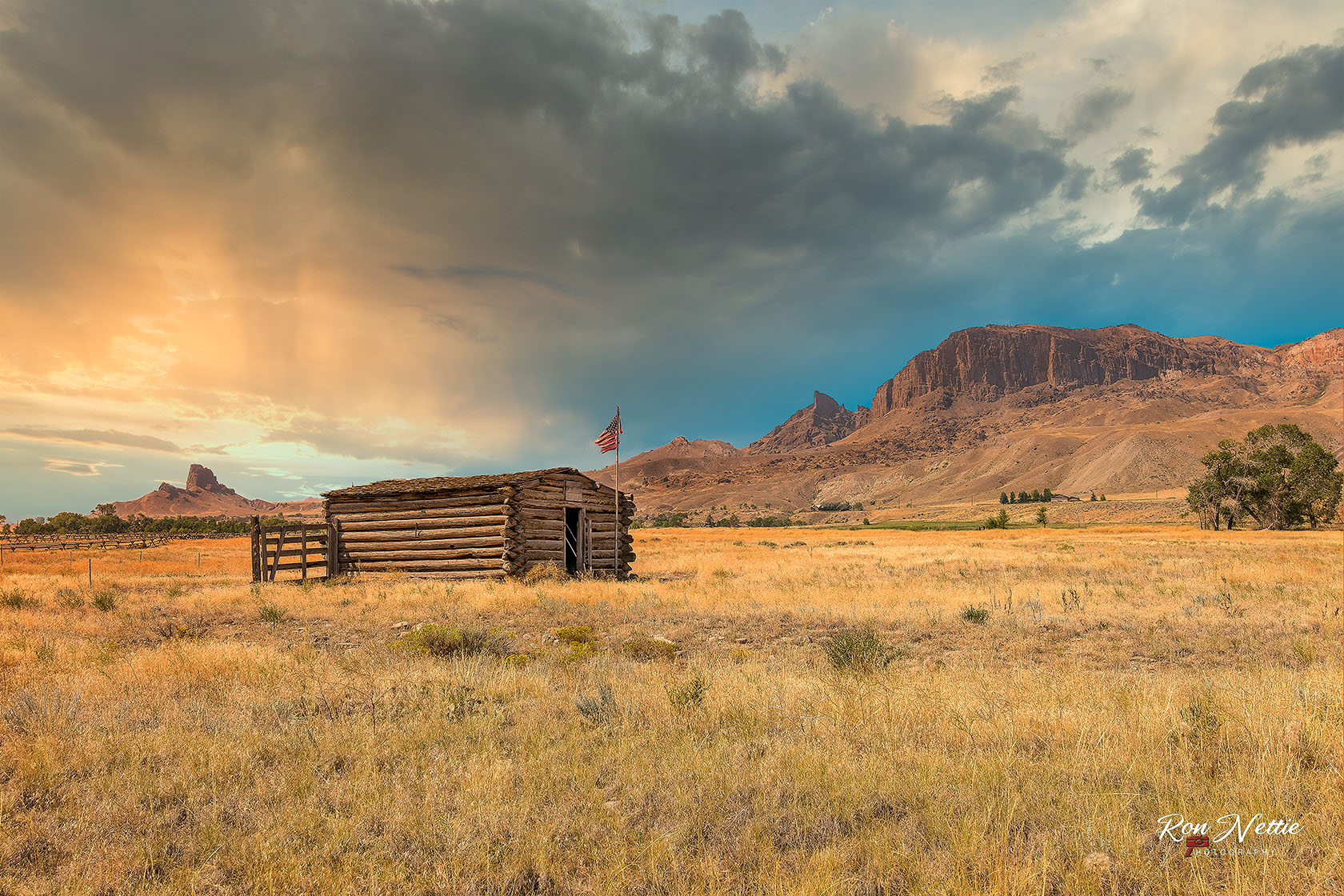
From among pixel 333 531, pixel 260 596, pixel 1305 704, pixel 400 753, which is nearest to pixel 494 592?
pixel 260 596

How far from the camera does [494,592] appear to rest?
16.5 metres

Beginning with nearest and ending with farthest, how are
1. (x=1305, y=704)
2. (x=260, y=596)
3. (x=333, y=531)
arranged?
(x=1305, y=704)
(x=260, y=596)
(x=333, y=531)

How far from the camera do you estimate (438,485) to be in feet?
68.6

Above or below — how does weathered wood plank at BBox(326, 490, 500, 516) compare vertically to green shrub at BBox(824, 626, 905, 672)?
above

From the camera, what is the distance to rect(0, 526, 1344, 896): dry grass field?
331cm

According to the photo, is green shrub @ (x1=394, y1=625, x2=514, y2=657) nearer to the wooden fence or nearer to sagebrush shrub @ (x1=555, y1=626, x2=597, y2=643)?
sagebrush shrub @ (x1=555, y1=626, x2=597, y2=643)

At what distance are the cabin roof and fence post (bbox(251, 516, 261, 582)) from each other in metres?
2.21

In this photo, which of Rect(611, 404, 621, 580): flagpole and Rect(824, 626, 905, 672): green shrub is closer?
Rect(824, 626, 905, 672): green shrub

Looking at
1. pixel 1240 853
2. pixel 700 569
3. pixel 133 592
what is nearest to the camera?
pixel 1240 853

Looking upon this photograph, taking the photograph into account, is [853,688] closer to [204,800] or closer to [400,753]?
[400,753]

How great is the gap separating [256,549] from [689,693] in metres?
20.5

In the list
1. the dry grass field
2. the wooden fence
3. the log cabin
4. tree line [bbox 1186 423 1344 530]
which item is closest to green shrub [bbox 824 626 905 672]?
the dry grass field

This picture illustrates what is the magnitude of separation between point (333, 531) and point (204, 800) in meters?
19.8

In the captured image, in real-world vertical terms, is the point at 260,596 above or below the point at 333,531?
below
